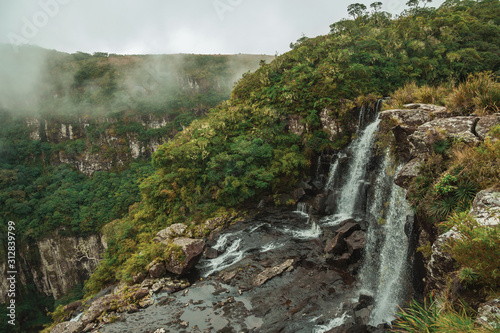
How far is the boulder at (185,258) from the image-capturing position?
11.7 metres

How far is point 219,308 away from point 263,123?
14319 millimetres

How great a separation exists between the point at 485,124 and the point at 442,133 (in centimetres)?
105

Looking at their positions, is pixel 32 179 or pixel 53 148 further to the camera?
pixel 53 148

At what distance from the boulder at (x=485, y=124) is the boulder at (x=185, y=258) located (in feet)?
40.9

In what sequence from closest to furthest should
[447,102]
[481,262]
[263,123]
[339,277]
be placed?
1. [481,262]
2. [447,102]
3. [339,277]
4. [263,123]

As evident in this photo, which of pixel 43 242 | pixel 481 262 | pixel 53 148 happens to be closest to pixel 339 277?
pixel 481 262

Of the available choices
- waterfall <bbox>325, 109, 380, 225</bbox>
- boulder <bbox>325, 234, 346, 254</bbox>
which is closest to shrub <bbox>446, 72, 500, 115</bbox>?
waterfall <bbox>325, 109, 380, 225</bbox>

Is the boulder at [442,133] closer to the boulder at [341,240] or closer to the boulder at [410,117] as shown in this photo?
the boulder at [410,117]

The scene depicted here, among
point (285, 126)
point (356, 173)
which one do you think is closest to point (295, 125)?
point (285, 126)

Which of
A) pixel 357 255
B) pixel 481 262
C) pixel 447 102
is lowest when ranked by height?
pixel 357 255

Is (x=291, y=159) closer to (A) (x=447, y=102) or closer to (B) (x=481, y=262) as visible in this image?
(A) (x=447, y=102)

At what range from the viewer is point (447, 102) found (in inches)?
359

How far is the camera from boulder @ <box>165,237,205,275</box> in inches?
460

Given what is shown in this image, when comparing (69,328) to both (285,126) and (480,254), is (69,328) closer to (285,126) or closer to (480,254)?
(480,254)
